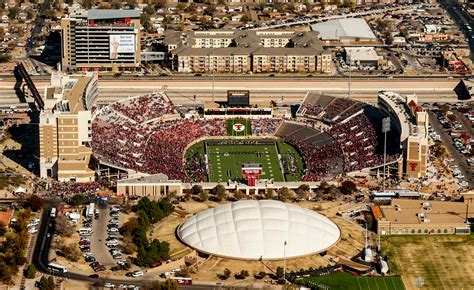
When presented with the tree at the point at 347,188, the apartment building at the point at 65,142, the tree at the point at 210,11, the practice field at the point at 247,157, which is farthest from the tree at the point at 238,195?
the tree at the point at 210,11

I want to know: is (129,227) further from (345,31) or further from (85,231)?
(345,31)

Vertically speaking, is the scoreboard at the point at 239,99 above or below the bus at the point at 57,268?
above

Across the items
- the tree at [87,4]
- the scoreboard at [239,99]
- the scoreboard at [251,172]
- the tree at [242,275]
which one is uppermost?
the tree at [87,4]

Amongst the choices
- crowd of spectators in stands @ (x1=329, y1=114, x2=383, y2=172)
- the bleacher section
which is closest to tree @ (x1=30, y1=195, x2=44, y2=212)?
crowd of spectators in stands @ (x1=329, y1=114, x2=383, y2=172)

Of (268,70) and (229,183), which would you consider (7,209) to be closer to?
(229,183)

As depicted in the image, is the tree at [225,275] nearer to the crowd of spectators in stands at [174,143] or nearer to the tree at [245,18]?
the crowd of spectators in stands at [174,143]

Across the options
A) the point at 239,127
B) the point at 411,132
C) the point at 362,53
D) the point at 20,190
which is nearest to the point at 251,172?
the point at 411,132
